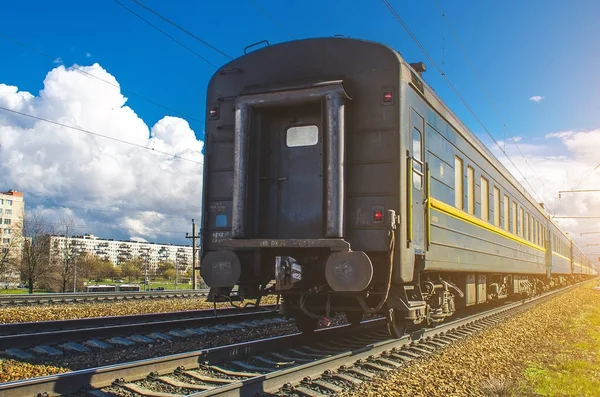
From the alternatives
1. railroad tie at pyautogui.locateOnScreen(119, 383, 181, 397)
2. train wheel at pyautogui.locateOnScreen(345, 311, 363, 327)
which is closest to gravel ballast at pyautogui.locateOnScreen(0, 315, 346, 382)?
train wheel at pyautogui.locateOnScreen(345, 311, 363, 327)

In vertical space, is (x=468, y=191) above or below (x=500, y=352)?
above

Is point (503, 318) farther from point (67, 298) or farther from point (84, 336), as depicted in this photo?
point (67, 298)

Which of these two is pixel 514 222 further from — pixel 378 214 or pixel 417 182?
pixel 378 214

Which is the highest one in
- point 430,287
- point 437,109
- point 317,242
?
point 437,109

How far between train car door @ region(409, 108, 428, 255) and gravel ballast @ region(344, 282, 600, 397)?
4.75 feet

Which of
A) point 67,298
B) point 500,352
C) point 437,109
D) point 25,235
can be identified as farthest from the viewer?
point 25,235

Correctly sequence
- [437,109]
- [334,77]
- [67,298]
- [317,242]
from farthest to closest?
[67,298] → [437,109] → [334,77] → [317,242]

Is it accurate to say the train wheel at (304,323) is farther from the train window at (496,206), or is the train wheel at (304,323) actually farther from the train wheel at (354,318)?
the train window at (496,206)

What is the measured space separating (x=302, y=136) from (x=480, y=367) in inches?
138

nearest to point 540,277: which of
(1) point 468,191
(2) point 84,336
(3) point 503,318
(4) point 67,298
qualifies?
(3) point 503,318

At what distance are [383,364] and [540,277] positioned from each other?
59.2 ft

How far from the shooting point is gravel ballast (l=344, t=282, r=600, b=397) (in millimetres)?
5285

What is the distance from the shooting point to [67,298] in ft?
61.2

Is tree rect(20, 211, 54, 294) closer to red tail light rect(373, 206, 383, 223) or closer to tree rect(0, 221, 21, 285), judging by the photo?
tree rect(0, 221, 21, 285)
